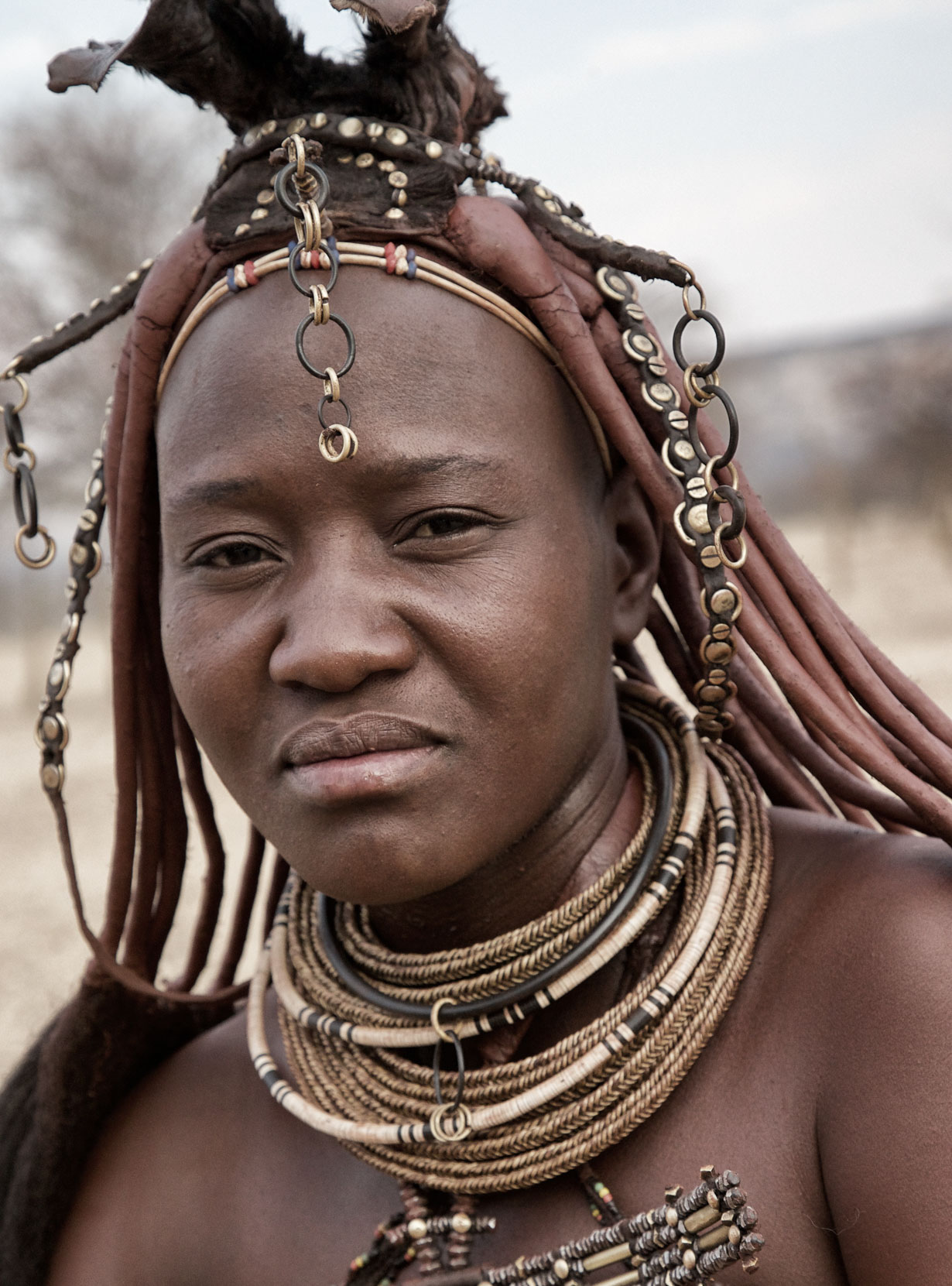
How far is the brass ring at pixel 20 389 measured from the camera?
207 cm

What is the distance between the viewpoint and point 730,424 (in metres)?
1.63

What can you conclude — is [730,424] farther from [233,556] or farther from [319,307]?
[233,556]

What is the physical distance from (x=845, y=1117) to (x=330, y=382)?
1.04 metres

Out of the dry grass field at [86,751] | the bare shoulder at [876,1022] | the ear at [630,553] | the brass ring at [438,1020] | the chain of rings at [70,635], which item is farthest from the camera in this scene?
the dry grass field at [86,751]

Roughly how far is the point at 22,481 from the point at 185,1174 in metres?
1.10

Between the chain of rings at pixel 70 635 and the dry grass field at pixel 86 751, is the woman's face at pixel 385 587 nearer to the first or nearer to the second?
the chain of rings at pixel 70 635

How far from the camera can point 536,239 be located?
1.91 meters

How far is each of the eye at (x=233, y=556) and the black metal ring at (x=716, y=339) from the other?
23.6 inches

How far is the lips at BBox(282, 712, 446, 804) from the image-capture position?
5.49ft

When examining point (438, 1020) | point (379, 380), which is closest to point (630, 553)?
point (379, 380)

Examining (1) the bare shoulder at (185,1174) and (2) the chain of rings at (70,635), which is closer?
(1) the bare shoulder at (185,1174)

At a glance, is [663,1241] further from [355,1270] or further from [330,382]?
[330,382]

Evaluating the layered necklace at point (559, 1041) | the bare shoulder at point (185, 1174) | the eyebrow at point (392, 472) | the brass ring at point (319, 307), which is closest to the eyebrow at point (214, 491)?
the eyebrow at point (392, 472)

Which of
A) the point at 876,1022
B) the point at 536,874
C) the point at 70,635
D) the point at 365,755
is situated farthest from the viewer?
the point at 70,635
